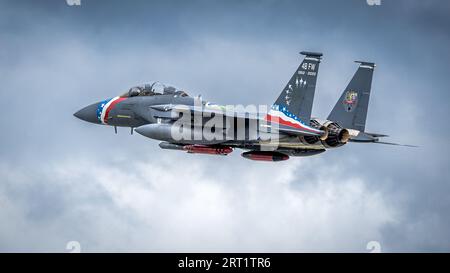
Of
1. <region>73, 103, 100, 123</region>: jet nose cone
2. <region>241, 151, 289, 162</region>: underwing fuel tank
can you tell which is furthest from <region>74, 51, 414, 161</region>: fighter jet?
<region>73, 103, 100, 123</region>: jet nose cone

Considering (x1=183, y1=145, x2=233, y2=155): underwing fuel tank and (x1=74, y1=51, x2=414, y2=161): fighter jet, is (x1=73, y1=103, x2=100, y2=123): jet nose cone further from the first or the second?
(x1=183, y1=145, x2=233, y2=155): underwing fuel tank

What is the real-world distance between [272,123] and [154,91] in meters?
6.26

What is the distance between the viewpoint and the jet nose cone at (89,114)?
2228 inches

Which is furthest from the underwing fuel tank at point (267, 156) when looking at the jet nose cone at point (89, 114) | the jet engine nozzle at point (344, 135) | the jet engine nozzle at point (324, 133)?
the jet nose cone at point (89, 114)

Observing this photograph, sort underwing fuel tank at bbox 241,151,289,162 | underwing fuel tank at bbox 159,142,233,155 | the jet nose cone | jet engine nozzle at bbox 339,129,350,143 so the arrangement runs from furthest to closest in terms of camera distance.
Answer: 1. the jet nose cone
2. underwing fuel tank at bbox 241,151,289,162
3. underwing fuel tank at bbox 159,142,233,155
4. jet engine nozzle at bbox 339,129,350,143

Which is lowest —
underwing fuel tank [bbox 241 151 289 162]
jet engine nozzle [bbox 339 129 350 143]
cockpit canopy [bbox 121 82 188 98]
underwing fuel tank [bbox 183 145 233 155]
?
underwing fuel tank [bbox 241 151 289 162]

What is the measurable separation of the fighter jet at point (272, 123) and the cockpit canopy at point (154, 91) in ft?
0.17

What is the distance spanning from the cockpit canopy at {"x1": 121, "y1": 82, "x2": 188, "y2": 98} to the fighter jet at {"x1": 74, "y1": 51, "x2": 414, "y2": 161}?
0.05 m

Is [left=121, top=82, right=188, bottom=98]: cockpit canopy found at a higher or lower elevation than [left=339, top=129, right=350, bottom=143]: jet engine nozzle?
higher

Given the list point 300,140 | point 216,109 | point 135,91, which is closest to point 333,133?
point 300,140

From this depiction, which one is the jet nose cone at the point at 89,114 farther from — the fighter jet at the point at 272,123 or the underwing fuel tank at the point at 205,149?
the underwing fuel tank at the point at 205,149

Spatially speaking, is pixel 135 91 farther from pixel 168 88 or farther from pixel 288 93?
pixel 288 93

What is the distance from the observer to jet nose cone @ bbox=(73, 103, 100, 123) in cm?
5659

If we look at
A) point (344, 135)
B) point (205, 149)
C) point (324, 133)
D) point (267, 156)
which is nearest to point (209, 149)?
point (205, 149)
